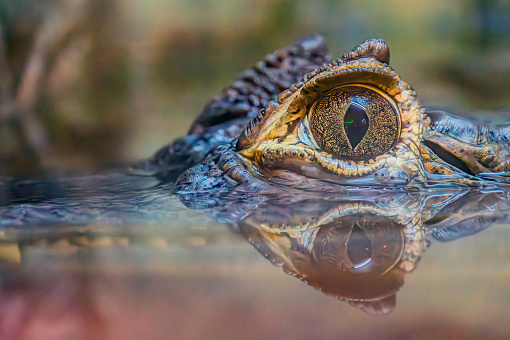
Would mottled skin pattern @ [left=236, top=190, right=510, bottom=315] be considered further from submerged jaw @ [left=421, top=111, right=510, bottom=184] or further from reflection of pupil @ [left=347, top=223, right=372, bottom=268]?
submerged jaw @ [left=421, top=111, right=510, bottom=184]

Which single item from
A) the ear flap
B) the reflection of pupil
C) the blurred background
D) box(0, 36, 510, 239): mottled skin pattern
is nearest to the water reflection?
the reflection of pupil

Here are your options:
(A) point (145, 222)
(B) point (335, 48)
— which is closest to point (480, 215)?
(A) point (145, 222)

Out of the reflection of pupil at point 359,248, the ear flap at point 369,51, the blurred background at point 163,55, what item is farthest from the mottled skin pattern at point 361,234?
the blurred background at point 163,55

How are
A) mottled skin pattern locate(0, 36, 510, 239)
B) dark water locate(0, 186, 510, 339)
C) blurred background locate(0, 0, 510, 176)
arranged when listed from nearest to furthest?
1. dark water locate(0, 186, 510, 339)
2. mottled skin pattern locate(0, 36, 510, 239)
3. blurred background locate(0, 0, 510, 176)

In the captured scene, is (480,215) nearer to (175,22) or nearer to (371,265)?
(371,265)

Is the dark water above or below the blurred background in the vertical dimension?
below

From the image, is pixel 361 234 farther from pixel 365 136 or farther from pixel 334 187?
pixel 365 136
